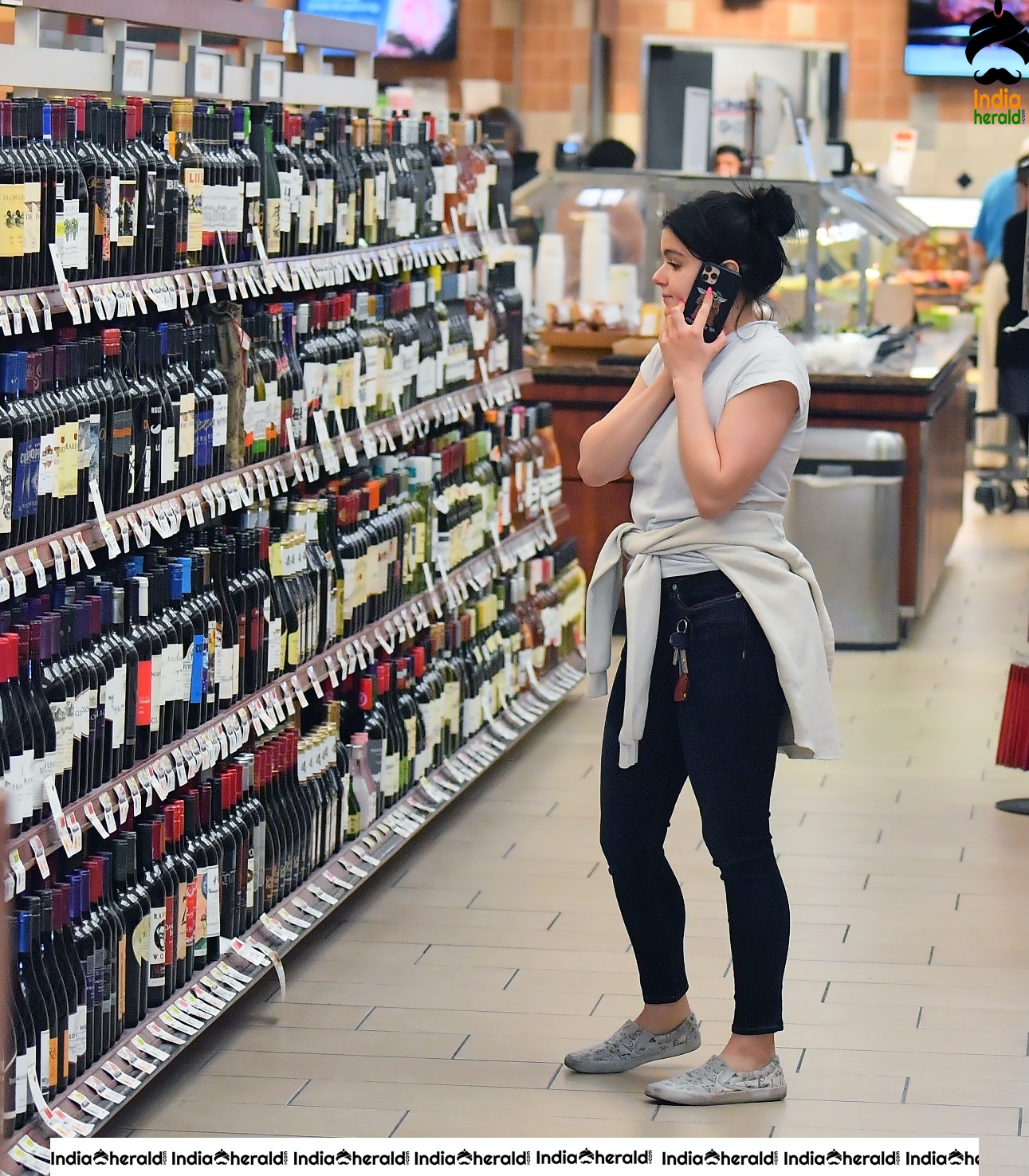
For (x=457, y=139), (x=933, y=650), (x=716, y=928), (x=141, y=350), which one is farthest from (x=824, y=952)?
(x=933, y=650)

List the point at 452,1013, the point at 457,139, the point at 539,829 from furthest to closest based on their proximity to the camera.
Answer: the point at 457,139, the point at 539,829, the point at 452,1013

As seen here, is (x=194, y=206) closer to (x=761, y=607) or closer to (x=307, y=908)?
(x=761, y=607)

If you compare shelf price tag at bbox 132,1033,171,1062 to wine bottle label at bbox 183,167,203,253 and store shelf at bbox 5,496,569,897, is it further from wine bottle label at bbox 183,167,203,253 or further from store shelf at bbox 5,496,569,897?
wine bottle label at bbox 183,167,203,253

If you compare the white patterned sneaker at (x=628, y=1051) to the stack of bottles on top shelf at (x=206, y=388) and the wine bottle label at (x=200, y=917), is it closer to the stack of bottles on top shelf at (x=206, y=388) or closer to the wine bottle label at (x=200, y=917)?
the wine bottle label at (x=200, y=917)

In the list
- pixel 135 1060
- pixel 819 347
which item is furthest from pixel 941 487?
pixel 135 1060

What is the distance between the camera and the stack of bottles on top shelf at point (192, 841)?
341 centimetres

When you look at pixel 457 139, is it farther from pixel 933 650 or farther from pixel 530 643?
pixel 933 650

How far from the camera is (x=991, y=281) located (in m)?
12.1

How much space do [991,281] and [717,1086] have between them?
916 centimetres

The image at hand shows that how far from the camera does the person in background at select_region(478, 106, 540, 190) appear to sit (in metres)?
11.7

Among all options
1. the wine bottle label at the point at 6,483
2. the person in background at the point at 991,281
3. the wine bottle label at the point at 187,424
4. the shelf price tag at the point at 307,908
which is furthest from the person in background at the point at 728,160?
the wine bottle label at the point at 6,483

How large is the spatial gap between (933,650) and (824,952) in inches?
149

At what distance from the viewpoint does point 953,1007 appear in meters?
4.38

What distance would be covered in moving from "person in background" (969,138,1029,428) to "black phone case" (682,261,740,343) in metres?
8.99
